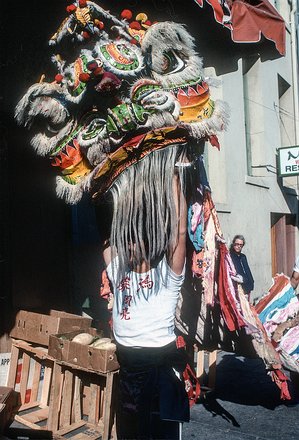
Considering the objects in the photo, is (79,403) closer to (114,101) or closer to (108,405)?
(108,405)

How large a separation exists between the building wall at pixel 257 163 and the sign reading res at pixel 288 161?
205 millimetres

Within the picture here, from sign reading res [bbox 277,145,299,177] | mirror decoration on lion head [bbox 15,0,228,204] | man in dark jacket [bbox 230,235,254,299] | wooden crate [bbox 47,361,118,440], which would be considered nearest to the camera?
mirror decoration on lion head [bbox 15,0,228,204]

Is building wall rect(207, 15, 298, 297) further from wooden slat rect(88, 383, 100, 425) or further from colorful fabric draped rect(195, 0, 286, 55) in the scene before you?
wooden slat rect(88, 383, 100, 425)

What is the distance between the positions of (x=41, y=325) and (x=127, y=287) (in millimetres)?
1452

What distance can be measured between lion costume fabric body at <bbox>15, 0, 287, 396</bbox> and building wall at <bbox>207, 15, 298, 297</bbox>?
4.29 m

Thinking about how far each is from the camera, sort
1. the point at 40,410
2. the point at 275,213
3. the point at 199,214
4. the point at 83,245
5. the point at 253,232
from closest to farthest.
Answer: the point at 199,214, the point at 40,410, the point at 83,245, the point at 253,232, the point at 275,213

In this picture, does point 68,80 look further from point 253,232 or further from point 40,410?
point 253,232

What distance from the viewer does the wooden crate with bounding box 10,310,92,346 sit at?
3150mm

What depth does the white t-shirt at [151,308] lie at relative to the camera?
199 centimetres

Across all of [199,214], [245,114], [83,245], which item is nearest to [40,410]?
[83,245]

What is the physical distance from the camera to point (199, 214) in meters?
2.53

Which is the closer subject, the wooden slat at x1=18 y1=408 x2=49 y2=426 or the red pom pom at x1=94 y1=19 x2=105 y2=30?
the red pom pom at x1=94 y1=19 x2=105 y2=30

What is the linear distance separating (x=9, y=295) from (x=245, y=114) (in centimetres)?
694

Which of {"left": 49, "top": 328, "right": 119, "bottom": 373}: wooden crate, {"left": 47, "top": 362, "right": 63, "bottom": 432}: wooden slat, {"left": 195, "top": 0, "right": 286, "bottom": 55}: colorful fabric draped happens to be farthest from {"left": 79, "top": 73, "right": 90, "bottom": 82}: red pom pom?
{"left": 47, "top": 362, "right": 63, "bottom": 432}: wooden slat
